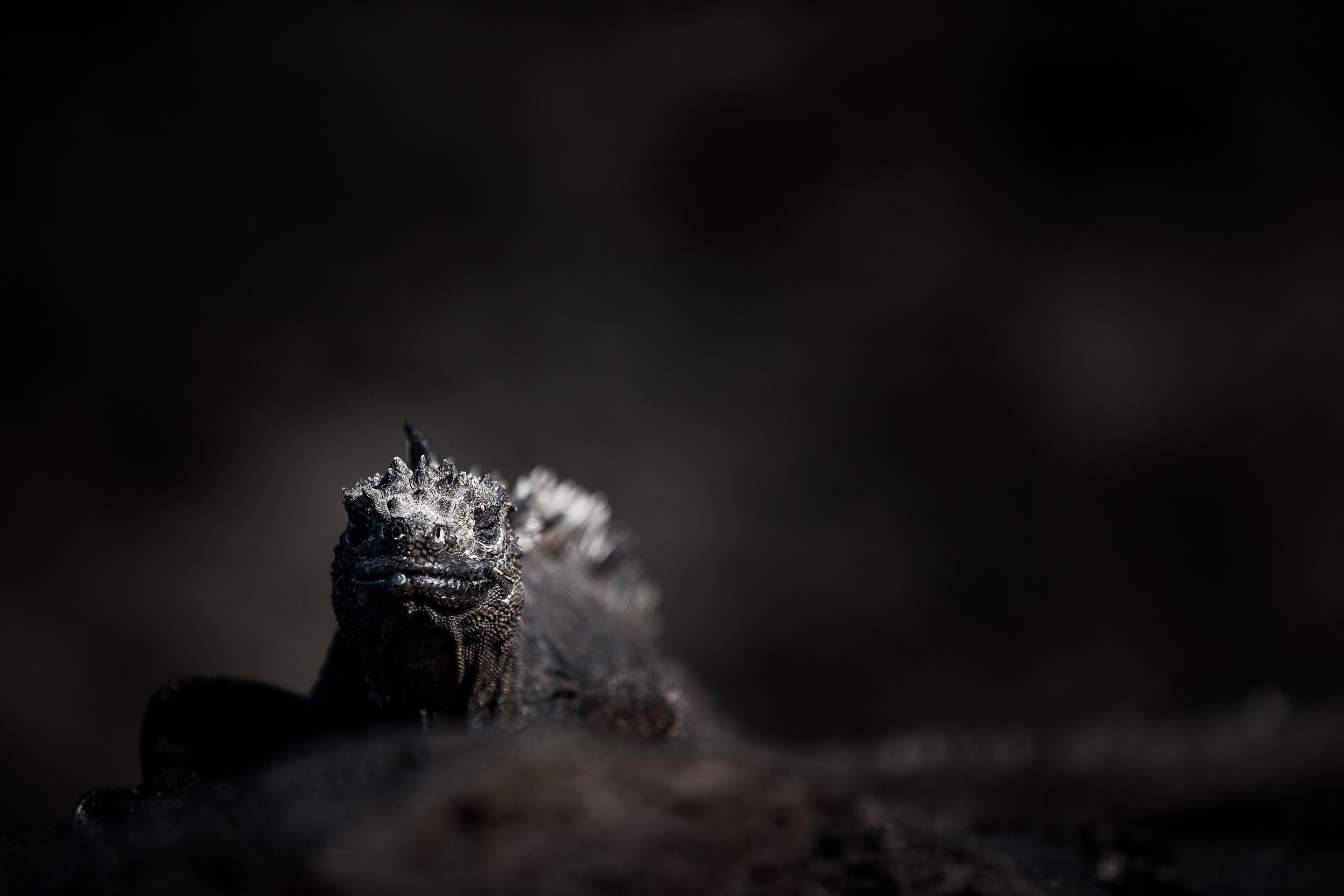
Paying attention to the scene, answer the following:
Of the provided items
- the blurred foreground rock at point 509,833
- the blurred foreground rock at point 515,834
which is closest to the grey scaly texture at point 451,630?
the blurred foreground rock at point 515,834

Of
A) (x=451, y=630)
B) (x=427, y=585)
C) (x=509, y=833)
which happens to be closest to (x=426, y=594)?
(x=427, y=585)

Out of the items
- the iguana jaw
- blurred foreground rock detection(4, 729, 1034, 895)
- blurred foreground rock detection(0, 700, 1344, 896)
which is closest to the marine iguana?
the iguana jaw

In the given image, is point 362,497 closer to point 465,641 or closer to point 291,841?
point 465,641

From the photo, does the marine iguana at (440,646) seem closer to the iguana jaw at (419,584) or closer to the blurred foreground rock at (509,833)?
the iguana jaw at (419,584)

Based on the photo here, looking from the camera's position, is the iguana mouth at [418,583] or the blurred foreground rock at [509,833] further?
the iguana mouth at [418,583]

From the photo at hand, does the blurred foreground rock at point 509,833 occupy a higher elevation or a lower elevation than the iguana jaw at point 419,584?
lower

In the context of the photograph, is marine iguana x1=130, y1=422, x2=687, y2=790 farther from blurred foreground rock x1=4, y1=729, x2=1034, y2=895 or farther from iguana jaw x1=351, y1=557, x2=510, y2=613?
blurred foreground rock x1=4, y1=729, x2=1034, y2=895

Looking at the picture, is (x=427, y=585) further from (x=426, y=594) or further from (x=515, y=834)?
(x=515, y=834)
